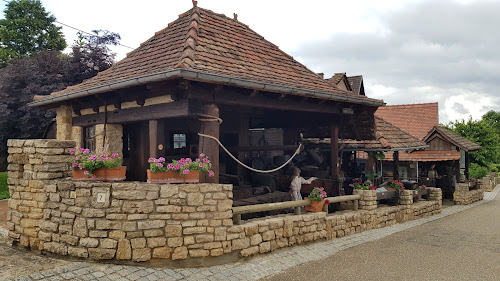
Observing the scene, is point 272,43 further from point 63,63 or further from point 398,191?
point 63,63

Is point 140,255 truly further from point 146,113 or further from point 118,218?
point 146,113

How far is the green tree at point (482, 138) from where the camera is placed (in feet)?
72.6

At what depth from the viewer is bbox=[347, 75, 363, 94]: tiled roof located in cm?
2103

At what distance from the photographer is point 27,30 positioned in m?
23.8

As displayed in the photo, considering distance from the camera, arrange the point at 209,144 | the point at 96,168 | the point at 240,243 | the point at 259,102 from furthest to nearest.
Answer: the point at 259,102 < the point at 209,144 < the point at 240,243 < the point at 96,168

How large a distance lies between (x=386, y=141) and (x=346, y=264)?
17.3ft

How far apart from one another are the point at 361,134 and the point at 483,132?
676 inches

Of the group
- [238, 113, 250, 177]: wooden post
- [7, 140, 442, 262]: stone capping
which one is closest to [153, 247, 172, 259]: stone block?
[7, 140, 442, 262]: stone capping

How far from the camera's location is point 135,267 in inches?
200

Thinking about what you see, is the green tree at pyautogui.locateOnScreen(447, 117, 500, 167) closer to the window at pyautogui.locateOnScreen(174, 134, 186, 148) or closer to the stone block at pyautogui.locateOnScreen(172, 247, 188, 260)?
the window at pyautogui.locateOnScreen(174, 134, 186, 148)

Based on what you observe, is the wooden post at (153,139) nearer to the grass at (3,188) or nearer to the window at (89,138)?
the window at (89,138)

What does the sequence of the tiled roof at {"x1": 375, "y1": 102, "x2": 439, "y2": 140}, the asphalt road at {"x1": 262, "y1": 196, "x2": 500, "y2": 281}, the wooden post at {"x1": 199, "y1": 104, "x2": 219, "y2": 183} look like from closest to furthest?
the asphalt road at {"x1": 262, "y1": 196, "x2": 500, "y2": 281}, the wooden post at {"x1": 199, "y1": 104, "x2": 219, "y2": 183}, the tiled roof at {"x1": 375, "y1": 102, "x2": 439, "y2": 140}

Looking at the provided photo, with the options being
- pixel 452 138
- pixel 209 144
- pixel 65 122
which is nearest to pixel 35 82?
pixel 65 122

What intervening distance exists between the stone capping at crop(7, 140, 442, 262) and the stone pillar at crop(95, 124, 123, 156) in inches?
48.6
